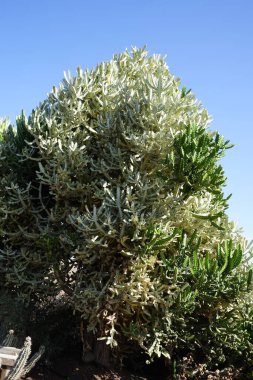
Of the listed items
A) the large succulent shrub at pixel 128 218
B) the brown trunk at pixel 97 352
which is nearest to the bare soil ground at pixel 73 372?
the brown trunk at pixel 97 352

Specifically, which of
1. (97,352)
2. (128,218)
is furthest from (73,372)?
(128,218)

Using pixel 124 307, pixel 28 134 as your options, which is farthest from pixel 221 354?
pixel 28 134

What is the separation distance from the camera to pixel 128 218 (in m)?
10.9

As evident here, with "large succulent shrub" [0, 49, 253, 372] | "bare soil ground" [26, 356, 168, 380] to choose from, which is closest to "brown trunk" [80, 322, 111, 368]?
"bare soil ground" [26, 356, 168, 380]

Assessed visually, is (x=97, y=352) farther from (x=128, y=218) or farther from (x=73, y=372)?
(x=128, y=218)

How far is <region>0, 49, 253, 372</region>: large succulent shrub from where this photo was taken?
11219 millimetres

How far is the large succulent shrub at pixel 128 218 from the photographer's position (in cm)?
1122

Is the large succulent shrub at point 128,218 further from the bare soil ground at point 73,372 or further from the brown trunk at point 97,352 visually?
the bare soil ground at point 73,372

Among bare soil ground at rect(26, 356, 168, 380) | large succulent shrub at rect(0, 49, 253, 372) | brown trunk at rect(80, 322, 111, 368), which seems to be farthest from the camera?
brown trunk at rect(80, 322, 111, 368)

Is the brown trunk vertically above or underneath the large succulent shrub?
underneath

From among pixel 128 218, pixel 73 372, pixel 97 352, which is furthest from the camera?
pixel 97 352

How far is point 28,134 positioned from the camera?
1341cm

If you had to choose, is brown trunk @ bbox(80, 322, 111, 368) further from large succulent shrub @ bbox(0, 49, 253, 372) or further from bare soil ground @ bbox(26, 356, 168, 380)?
large succulent shrub @ bbox(0, 49, 253, 372)

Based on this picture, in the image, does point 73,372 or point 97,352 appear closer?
point 73,372
